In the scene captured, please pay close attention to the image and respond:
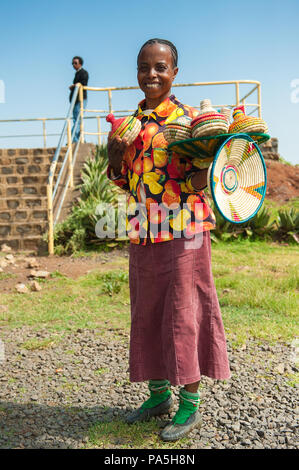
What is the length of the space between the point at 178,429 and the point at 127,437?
0.89 feet

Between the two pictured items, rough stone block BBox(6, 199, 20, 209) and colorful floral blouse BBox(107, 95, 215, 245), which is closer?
colorful floral blouse BBox(107, 95, 215, 245)

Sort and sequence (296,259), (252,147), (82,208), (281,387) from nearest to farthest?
1. (252,147)
2. (281,387)
3. (296,259)
4. (82,208)

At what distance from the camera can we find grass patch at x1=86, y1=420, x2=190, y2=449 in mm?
2182

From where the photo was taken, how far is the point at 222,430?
7.61ft

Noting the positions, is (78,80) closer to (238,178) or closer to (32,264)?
(32,264)

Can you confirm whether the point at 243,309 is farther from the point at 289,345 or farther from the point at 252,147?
the point at 252,147

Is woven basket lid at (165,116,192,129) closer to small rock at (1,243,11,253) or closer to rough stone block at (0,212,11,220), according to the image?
small rock at (1,243,11,253)

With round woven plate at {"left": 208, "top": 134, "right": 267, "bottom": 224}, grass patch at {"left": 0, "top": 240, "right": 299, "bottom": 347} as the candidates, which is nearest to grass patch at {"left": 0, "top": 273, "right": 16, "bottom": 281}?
grass patch at {"left": 0, "top": 240, "right": 299, "bottom": 347}

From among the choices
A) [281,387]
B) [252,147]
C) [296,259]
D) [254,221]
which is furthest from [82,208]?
[252,147]

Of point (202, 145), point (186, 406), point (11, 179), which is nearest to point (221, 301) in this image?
point (186, 406)

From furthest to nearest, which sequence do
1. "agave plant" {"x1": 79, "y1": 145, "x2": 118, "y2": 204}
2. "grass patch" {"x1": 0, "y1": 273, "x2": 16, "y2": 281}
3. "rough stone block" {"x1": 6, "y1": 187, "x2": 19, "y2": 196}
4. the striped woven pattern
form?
"rough stone block" {"x1": 6, "y1": 187, "x2": 19, "y2": 196}, "agave plant" {"x1": 79, "y1": 145, "x2": 118, "y2": 204}, "grass patch" {"x1": 0, "y1": 273, "x2": 16, "y2": 281}, the striped woven pattern

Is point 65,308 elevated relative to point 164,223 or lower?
lower
